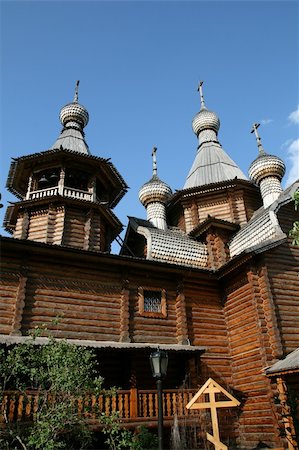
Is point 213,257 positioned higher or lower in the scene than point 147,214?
lower

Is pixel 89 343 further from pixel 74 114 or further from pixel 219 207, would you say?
pixel 74 114

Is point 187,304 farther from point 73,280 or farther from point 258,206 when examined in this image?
point 258,206

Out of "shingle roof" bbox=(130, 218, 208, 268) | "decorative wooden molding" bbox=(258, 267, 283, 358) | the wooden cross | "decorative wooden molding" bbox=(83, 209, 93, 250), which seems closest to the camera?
the wooden cross

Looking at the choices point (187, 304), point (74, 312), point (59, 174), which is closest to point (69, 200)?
point (59, 174)

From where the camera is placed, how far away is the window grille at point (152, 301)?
40.3ft

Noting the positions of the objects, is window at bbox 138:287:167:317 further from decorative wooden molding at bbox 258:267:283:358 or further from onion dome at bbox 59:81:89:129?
onion dome at bbox 59:81:89:129

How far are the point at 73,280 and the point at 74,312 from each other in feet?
3.33

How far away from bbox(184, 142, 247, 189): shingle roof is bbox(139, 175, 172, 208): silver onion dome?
138 cm

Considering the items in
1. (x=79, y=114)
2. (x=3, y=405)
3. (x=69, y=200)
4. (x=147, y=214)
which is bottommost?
(x=3, y=405)

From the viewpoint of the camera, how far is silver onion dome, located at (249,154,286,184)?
16.7 metres

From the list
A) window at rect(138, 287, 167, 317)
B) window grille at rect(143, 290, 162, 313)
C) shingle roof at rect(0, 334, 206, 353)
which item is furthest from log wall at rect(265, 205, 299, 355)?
window grille at rect(143, 290, 162, 313)

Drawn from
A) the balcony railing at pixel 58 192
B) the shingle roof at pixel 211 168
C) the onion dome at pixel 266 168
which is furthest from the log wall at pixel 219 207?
the balcony railing at pixel 58 192

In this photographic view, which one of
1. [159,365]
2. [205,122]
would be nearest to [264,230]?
[159,365]

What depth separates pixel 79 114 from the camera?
20.0 m
